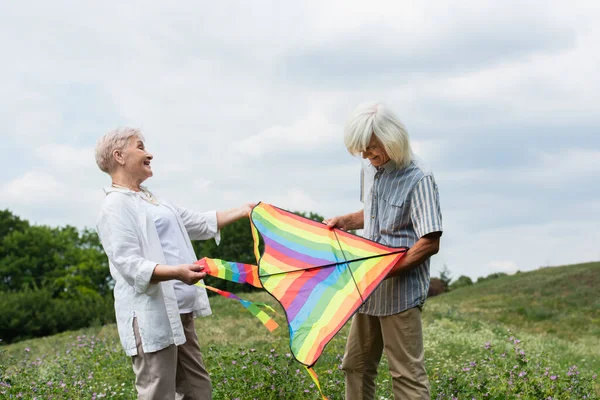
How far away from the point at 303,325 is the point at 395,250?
0.63 metres

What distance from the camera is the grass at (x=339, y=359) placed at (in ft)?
16.8

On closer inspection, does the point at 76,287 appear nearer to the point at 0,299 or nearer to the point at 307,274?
the point at 0,299

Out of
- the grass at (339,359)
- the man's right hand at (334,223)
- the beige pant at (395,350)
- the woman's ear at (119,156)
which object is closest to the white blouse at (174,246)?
the woman's ear at (119,156)

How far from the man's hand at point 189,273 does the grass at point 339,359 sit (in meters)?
1.87

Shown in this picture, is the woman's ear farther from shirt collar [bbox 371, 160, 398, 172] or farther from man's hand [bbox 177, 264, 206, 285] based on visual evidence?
shirt collar [bbox 371, 160, 398, 172]

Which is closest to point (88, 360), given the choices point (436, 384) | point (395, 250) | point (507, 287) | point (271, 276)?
point (436, 384)

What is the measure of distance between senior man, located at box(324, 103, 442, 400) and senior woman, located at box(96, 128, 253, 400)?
0.93m

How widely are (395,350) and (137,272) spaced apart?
145 cm

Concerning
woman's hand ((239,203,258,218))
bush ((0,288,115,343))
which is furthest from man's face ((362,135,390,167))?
bush ((0,288,115,343))

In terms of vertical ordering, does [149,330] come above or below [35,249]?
below

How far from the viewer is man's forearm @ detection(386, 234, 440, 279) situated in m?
3.32

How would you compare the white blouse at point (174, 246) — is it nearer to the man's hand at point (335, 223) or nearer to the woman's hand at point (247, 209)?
the woman's hand at point (247, 209)

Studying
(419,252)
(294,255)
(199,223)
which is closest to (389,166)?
(419,252)

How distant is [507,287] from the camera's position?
1916 cm
